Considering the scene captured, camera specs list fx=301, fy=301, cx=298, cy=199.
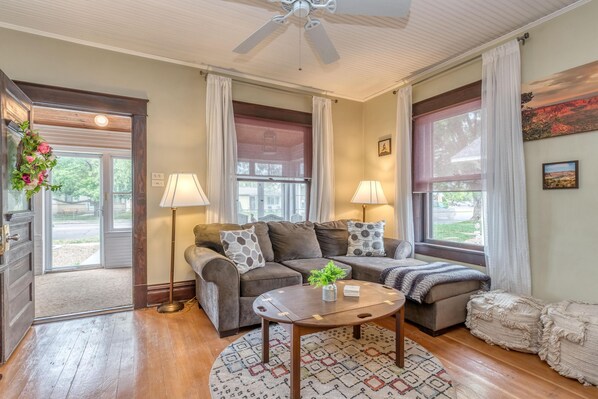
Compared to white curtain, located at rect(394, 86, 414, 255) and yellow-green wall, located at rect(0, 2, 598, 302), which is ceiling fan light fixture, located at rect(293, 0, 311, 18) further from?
white curtain, located at rect(394, 86, 414, 255)

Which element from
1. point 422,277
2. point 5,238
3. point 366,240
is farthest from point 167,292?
point 422,277

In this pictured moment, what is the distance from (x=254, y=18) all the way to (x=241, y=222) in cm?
236

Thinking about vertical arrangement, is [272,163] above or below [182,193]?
above

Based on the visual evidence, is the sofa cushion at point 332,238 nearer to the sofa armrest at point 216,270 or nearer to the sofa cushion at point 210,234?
the sofa cushion at point 210,234

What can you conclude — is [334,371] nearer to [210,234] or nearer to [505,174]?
[210,234]

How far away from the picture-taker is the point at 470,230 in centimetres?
340

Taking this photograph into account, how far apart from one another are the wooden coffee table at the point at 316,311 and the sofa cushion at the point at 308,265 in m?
0.65

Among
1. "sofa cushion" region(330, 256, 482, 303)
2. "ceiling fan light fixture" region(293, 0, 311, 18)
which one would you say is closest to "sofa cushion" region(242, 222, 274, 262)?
"sofa cushion" region(330, 256, 482, 303)

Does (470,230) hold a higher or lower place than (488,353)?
higher

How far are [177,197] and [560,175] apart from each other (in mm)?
3548

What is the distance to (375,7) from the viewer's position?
1.93 meters

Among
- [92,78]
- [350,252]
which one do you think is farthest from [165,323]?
[92,78]

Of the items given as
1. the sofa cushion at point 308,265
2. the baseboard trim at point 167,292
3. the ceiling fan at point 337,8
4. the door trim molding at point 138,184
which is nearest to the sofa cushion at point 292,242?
the sofa cushion at point 308,265

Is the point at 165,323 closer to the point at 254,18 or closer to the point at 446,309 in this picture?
the point at 446,309
